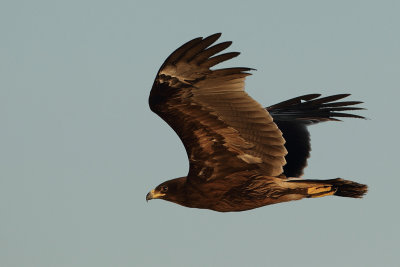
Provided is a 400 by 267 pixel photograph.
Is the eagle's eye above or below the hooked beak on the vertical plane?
above

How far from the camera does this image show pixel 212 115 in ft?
28.2

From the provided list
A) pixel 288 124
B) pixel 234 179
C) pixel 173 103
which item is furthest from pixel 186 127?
pixel 288 124

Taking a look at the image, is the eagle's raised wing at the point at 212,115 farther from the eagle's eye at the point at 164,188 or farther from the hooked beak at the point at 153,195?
the hooked beak at the point at 153,195

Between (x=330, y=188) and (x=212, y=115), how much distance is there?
2.05 meters

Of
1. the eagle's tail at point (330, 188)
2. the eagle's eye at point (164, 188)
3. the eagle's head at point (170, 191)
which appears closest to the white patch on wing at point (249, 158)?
the eagle's tail at point (330, 188)

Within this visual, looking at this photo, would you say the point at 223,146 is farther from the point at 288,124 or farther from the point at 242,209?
the point at 288,124

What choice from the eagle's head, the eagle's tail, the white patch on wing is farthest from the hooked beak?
the eagle's tail

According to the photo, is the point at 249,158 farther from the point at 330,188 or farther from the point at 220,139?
the point at 330,188

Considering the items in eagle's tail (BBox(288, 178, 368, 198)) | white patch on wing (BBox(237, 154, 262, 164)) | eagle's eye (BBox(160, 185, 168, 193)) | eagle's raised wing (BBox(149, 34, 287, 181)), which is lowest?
eagle's tail (BBox(288, 178, 368, 198))

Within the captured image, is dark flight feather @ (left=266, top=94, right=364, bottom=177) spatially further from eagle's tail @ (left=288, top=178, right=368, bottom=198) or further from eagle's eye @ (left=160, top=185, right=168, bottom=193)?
eagle's eye @ (left=160, top=185, right=168, bottom=193)

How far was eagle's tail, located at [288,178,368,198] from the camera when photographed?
31.0 ft

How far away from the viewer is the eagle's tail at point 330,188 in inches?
372

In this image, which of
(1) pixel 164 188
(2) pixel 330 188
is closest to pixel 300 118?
(2) pixel 330 188

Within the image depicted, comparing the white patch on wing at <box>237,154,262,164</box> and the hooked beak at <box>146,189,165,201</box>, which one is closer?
the white patch on wing at <box>237,154,262,164</box>
